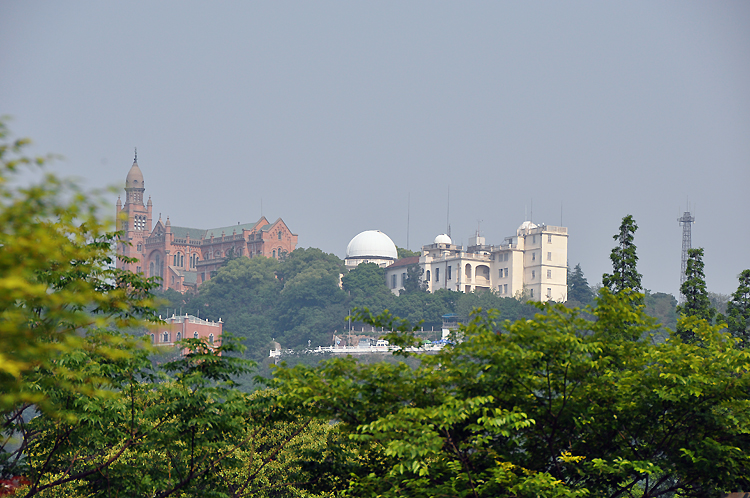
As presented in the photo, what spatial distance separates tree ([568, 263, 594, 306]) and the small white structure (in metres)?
28.2

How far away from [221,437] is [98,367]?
3.06 m

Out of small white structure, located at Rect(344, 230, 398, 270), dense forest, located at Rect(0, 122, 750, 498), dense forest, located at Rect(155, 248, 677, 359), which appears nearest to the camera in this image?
dense forest, located at Rect(0, 122, 750, 498)

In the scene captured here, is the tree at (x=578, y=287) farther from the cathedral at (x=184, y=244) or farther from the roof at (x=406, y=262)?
the cathedral at (x=184, y=244)

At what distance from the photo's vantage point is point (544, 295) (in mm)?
125875

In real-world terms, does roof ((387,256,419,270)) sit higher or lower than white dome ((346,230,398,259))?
lower

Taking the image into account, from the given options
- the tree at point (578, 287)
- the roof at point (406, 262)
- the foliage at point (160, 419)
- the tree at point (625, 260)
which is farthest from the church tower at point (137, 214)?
the foliage at point (160, 419)

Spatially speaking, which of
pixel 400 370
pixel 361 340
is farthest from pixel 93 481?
pixel 361 340

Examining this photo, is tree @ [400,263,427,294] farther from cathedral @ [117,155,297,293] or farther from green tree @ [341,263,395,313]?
cathedral @ [117,155,297,293]

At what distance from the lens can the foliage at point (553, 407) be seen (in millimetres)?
14430

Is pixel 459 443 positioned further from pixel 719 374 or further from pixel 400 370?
pixel 719 374

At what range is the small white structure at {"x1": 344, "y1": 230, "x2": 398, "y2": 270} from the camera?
14688 centimetres

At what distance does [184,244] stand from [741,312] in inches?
4825

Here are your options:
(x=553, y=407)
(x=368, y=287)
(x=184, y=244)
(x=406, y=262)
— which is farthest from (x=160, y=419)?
(x=184, y=244)

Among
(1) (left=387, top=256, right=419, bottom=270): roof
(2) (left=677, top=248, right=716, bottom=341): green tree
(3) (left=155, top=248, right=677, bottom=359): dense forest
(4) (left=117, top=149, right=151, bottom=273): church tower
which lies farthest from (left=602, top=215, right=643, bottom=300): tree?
(4) (left=117, top=149, right=151, bottom=273): church tower
